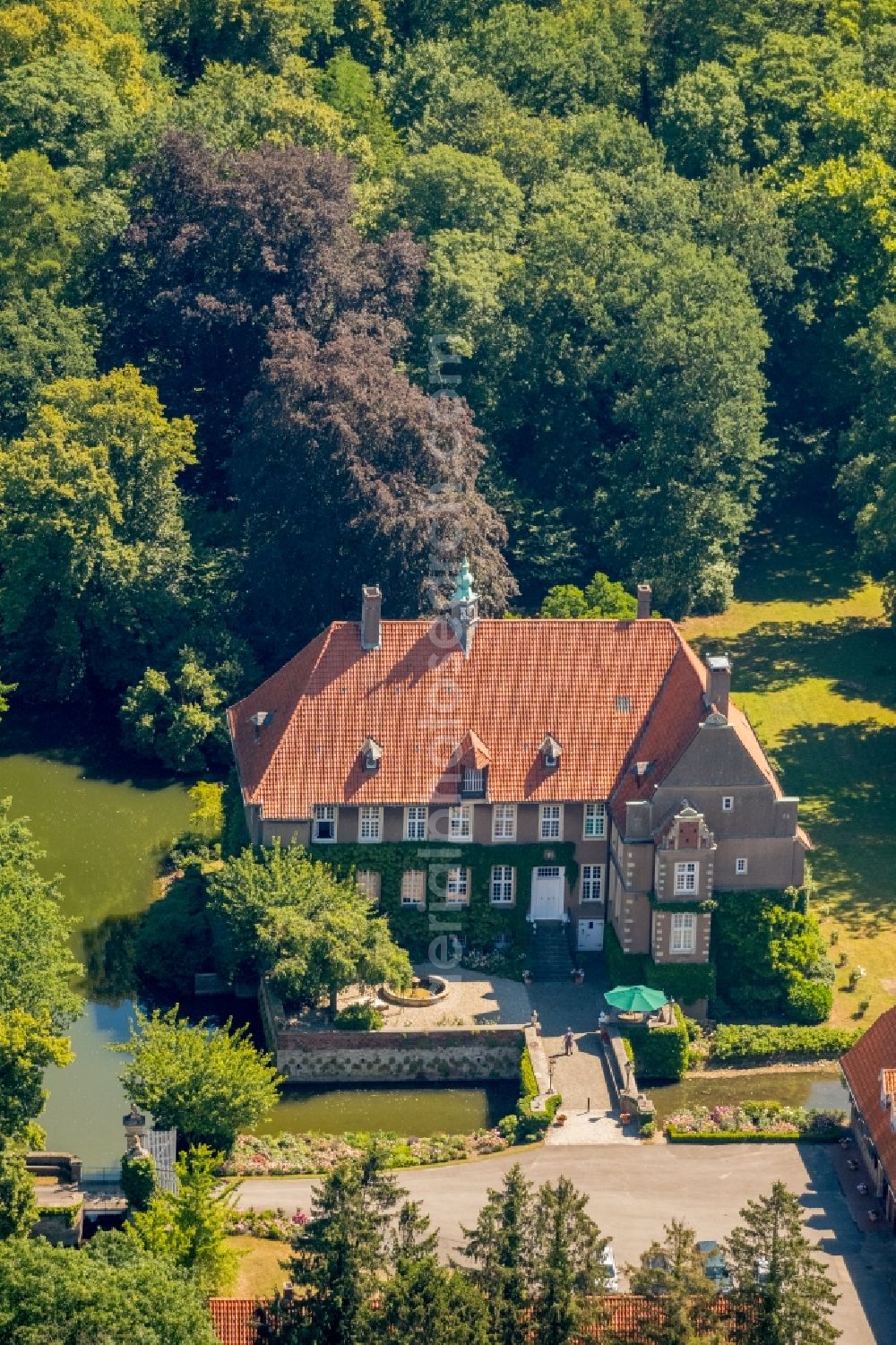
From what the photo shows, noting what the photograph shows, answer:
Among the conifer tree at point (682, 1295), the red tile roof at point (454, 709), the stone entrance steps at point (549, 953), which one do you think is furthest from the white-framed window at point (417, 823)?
the conifer tree at point (682, 1295)

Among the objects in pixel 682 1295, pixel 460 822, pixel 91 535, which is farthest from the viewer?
pixel 91 535

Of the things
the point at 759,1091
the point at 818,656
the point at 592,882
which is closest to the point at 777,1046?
the point at 759,1091

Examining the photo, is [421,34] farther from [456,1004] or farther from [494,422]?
[456,1004]

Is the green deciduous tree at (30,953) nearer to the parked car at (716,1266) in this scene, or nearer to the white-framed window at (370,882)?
the white-framed window at (370,882)

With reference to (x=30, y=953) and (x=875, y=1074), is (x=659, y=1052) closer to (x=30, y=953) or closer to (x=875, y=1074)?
(x=875, y=1074)

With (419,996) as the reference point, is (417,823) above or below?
above

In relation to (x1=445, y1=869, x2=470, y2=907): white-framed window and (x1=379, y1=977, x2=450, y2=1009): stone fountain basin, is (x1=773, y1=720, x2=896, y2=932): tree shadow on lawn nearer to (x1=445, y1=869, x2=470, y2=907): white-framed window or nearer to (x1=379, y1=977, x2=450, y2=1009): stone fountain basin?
(x1=445, y1=869, x2=470, y2=907): white-framed window

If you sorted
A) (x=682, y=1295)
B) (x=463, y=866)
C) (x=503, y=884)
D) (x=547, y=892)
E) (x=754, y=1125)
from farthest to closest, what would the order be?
(x=547, y=892)
(x=503, y=884)
(x=463, y=866)
(x=754, y=1125)
(x=682, y=1295)

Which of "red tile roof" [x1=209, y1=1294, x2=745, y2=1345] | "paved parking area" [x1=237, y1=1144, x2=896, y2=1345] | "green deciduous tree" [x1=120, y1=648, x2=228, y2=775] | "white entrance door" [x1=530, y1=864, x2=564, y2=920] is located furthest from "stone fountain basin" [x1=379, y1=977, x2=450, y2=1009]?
"green deciduous tree" [x1=120, y1=648, x2=228, y2=775]
